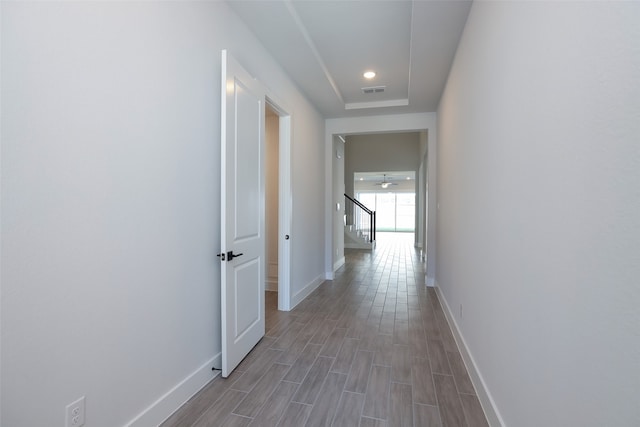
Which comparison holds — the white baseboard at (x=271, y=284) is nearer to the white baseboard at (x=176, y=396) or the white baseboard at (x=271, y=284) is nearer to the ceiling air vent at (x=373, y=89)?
the white baseboard at (x=176, y=396)

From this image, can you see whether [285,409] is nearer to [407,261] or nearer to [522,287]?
[522,287]

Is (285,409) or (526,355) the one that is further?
(285,409)

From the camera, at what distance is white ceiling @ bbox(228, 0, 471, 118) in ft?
8.13

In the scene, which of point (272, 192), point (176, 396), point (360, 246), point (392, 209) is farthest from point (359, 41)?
point (392, 209)

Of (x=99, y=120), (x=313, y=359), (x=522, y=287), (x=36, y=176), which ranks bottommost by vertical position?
(x=313, y=359)

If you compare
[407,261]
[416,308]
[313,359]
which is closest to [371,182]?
[407,261]

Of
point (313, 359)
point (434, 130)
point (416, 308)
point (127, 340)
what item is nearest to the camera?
point (127, 340)

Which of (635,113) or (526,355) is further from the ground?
(635,113)

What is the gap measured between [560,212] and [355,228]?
9.06 meters

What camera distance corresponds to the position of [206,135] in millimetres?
2172

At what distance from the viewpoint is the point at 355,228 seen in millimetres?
10086

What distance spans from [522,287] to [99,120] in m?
2.03

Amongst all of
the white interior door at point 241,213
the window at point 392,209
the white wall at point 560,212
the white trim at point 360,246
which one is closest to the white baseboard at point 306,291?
the white interior door at point 241,213

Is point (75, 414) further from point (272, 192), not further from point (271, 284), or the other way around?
point (272, 192)
